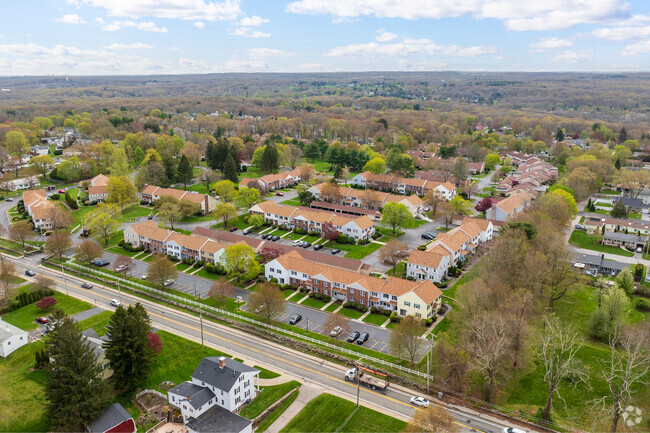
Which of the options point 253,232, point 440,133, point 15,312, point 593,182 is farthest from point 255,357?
point 440,133

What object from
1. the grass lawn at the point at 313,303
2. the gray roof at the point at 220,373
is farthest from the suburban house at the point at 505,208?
the gray roof at the point at 220,373

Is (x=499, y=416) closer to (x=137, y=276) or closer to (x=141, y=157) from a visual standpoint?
(x=137, y=276)

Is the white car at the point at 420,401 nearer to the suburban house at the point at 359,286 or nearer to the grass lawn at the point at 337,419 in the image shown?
the grass lawn at the point at 337,419

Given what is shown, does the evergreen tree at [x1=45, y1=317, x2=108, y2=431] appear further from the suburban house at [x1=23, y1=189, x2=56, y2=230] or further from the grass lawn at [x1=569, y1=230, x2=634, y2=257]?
the grass lawn at [x1=569, y1=230, x2=634, y2=257]

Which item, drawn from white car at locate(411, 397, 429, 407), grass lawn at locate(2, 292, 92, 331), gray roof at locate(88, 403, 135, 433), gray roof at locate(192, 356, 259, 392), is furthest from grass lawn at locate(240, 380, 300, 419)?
grass lawn at locate(2, 292, 92, 331)

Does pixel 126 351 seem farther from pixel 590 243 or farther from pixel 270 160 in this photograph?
pixel 270 160
